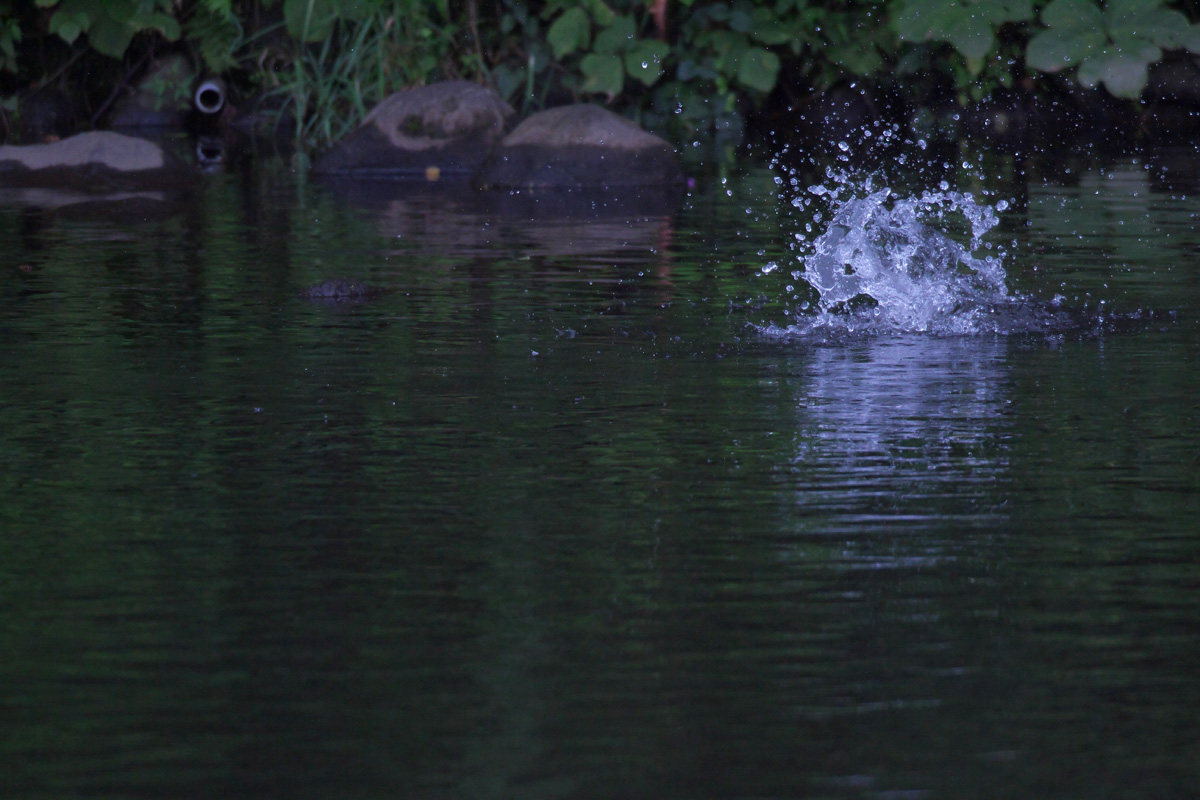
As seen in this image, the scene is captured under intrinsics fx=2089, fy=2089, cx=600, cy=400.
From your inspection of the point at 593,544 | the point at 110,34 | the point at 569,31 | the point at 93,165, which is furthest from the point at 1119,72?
the point at 593,544

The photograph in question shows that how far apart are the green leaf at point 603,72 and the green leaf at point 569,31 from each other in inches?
5.7

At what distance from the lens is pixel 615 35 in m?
14.9

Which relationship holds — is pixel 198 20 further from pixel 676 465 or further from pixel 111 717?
pixel 111 717

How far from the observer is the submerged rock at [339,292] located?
299 inches

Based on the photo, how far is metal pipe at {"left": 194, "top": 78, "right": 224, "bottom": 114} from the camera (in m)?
17.9

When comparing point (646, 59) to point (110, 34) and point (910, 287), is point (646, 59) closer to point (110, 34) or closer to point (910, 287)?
point (110, 34)

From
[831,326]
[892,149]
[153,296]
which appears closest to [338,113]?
[892,149]

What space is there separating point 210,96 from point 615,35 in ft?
15.5

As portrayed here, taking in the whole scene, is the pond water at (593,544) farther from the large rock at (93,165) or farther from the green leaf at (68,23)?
the green leaf at (68,23)

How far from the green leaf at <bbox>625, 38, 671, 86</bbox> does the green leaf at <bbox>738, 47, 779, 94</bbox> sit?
0.71m

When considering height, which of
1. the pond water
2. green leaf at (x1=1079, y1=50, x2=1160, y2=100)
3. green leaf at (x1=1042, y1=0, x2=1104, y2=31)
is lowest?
the pond water

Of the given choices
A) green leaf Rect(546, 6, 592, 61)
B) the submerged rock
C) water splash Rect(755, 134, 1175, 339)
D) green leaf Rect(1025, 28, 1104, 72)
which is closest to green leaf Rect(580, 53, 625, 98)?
green leaf Rect(546, 6, 592, 61)

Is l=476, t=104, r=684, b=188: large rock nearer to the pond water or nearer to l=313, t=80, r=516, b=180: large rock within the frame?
l=313, t=80, r=516, b=180: large rock

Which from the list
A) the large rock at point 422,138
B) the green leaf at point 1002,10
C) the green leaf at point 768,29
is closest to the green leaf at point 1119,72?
the green leaf at point 1002,10
